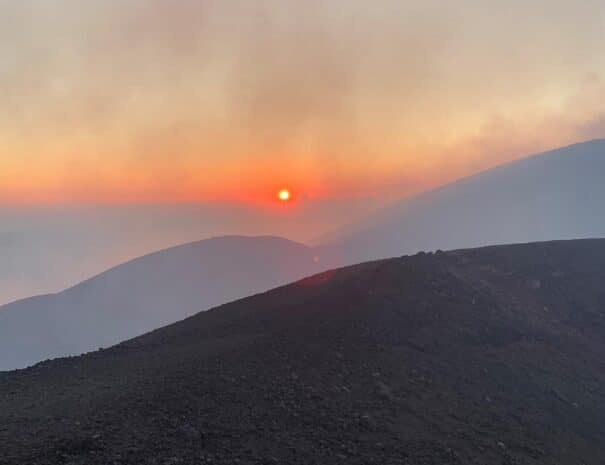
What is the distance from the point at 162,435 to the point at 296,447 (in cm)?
305

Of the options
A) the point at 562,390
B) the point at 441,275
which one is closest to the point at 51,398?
the point at 562,390

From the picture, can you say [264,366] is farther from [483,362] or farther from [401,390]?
[483,362]

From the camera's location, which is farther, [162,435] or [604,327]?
[604,327]

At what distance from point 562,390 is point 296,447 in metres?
12.5

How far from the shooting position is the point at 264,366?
1692 cm

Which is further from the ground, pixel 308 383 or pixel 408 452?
pixel 308 383

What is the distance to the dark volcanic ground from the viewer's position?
40.2 ft

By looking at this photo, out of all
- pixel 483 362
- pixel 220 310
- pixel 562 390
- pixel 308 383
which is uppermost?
pixel 220 310

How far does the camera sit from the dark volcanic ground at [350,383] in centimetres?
1227

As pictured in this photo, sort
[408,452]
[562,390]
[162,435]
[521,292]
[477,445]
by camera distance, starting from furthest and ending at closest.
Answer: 1. [521,292]
2. [562,390]
3. [477,445]
4. [408,452]
5. [162,435]

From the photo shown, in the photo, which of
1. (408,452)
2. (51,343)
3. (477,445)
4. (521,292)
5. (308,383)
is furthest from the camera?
(51,343)

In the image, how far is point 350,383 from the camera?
1656cm

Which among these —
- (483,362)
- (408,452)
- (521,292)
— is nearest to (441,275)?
(521,292)

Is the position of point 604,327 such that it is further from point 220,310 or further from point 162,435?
point 162,435
